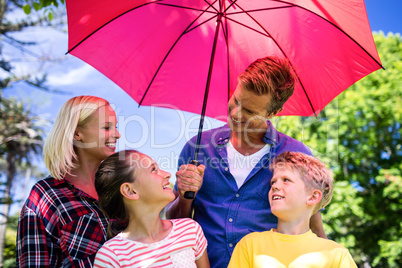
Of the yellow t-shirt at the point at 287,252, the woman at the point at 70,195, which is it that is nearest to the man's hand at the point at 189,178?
the yellow t-shirt at the point at 287,252

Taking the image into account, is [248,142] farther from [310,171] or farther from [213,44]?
[213,44]

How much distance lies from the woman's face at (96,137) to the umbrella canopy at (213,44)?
0.44 meters

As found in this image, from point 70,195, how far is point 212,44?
1.64 meters

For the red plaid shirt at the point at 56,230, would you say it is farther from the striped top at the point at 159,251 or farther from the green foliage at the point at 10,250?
the green foliage at the point at 10,250

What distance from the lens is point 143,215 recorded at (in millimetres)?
2490

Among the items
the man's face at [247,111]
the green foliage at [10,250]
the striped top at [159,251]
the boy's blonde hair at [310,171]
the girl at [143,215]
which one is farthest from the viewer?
the green foliage at [10,250]

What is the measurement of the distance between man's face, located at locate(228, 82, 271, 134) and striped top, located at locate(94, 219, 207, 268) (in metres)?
0.84

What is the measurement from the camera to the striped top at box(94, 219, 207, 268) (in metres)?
2.26

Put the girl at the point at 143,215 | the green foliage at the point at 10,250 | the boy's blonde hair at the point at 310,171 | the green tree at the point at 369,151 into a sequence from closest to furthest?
the girl at the point at 143,215 < the boy's blonde hair at the point at 310,171 < the green tree at the point at 369,151 < the green foliage at the point at 10,250

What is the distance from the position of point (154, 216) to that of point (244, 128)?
37.2 inches

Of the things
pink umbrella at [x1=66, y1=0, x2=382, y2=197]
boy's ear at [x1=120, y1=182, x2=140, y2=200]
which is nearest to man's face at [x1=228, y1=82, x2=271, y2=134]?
pink umbrella at [x1=66, y1=0, x2=382, y2=197]

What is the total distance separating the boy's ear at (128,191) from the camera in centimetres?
253

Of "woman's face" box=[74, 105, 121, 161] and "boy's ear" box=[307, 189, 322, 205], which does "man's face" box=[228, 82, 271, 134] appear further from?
"woman's face" box=[74, 105, 121, 161]

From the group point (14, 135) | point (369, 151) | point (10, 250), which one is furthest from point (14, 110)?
point (369, 151)
